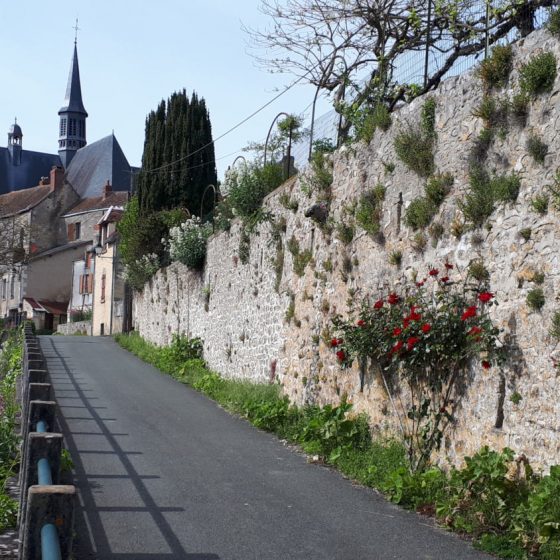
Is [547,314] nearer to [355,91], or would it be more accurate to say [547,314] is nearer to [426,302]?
[426,302]

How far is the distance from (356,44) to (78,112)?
215 ft

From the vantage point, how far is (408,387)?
8758mm

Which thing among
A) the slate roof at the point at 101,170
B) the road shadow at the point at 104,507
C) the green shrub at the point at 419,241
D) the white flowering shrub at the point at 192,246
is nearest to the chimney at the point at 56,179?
the slate roof at the point at 101,170

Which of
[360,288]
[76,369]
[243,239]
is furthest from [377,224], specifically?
[76,369]

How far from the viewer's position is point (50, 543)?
10.1 ft

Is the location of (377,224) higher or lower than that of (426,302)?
higher

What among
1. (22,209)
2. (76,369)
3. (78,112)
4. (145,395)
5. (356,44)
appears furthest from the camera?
(78,112)

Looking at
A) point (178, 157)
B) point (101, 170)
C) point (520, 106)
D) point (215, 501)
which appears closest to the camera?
point (215, 501)

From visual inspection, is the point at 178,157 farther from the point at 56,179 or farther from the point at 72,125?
the point at 72,125

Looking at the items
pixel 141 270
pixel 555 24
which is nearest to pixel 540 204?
pixel 555 24

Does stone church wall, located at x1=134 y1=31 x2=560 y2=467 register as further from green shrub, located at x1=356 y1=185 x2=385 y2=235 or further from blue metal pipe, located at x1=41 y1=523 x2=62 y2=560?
blue metal pipe, located at x1=41 y1=523 x2=62 y2=560

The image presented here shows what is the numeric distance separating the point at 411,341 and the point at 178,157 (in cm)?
2426

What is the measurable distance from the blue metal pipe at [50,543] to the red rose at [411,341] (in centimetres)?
508

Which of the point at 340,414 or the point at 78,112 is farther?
the point at 78,112
